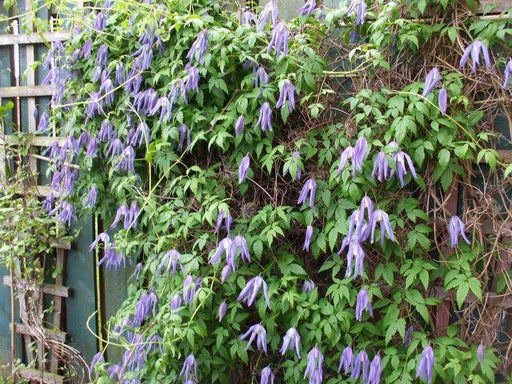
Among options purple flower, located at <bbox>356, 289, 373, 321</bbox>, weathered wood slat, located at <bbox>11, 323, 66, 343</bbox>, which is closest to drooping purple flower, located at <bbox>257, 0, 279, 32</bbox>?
purple flower, located at <bbox>356, 289, 373, 321</bbox>

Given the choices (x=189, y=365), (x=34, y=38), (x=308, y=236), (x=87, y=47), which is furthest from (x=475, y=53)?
(x=34, y=38)

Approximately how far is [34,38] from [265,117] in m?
1.74

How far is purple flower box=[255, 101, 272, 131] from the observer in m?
2.47

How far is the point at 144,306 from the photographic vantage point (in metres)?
2.77

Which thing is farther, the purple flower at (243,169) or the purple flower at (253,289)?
the purple flower at (243,169)

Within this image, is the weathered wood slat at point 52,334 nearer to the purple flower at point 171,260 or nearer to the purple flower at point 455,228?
the purple flower at point 171,260

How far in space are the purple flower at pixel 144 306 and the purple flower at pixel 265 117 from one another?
94 cm

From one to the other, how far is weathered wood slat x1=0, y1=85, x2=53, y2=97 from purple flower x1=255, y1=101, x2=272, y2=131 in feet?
4.88

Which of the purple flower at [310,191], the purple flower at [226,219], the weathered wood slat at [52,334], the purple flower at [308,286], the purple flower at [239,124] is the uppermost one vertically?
the purple flower at [239,124]

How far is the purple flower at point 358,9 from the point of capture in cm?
238

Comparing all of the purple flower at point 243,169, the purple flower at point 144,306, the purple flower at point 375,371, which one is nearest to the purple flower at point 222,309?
the purple flower at point 144,306

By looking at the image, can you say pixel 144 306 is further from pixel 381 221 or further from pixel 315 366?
pixel 381 221

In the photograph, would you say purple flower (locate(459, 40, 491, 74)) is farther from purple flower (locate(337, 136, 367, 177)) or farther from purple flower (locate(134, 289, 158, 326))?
purple flower (locate(134, 289, 158, 326))

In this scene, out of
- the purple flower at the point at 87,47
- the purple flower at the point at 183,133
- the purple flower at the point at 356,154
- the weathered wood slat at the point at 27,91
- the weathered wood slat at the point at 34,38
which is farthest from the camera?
the weathered wood slat at the point at 27,91
